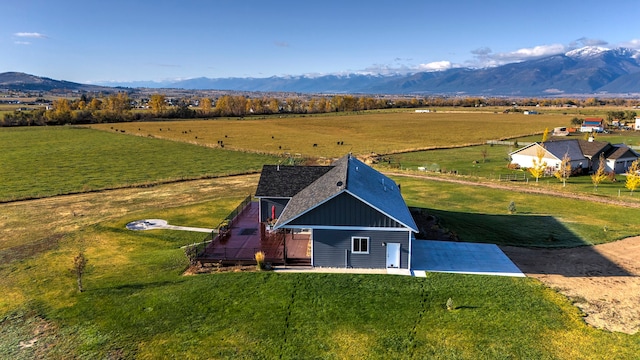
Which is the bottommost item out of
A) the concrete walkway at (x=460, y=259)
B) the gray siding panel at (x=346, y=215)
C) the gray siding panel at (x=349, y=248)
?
the concrete walkway at (x=460, y=259)

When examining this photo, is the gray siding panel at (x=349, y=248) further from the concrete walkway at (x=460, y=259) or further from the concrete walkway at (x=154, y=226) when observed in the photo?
the concrete walkway at (x=154, y=226)

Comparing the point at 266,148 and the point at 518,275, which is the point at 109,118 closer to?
the point at 266,148

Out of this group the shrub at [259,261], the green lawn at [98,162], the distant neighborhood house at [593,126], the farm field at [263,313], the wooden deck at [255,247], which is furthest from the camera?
the distant neighborhood house at [593,126]

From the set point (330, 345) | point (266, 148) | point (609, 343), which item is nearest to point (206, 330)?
point (330, 345)

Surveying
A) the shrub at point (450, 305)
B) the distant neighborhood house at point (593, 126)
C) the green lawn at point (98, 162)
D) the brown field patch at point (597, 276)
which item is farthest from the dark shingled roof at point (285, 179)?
the distant neighborhood house at point (593, 126)

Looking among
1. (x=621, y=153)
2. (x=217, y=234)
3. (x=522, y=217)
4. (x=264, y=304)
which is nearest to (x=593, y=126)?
(x=621, y=153)

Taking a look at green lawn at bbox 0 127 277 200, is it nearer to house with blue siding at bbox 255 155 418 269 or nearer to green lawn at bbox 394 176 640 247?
green lawn at bbox 394 176 640 247
